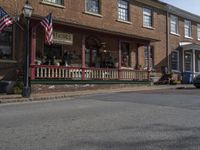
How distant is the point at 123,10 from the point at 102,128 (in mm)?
19174

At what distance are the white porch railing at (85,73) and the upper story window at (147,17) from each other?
15.2 ft

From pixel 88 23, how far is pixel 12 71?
661 centimetres

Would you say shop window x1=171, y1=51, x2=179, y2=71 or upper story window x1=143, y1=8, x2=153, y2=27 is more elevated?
upper story window x1=143, y1=8, x2=153, y2=27

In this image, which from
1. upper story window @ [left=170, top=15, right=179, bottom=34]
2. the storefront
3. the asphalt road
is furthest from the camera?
the storefront

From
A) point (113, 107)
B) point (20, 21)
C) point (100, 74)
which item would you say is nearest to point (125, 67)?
point (100, 74)

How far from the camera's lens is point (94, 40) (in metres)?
24.8

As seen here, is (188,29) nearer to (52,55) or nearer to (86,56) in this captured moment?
(86,56)

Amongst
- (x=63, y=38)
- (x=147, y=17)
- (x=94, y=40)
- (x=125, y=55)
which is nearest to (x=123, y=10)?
(x=147, y=17)

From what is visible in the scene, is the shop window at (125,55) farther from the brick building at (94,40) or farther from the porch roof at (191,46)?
the porch roof at (191,46)

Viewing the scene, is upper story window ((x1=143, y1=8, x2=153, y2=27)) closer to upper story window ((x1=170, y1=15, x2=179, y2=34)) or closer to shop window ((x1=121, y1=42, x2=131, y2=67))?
shop window ((x1=121, y1=42, x2=131, y2=67))

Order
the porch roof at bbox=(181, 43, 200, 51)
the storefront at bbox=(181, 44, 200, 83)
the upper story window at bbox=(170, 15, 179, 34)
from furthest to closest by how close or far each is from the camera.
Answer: the porch roof at bbox=(181, 43, 200, 51) < the storefront at bbox=(181, 44, 200, 83) < the upper story window at bbox=(170, 15, 179, 34)

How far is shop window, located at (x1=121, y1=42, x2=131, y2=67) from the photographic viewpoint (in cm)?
2687

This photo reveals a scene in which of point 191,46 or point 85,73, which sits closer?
point 85,73

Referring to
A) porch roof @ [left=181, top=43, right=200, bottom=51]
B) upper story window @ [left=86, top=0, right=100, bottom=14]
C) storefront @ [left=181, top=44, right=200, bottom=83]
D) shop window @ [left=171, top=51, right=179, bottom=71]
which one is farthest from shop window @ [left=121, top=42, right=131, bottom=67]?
porch roof @ [left=181, top=43, right=200, bottom=51]
